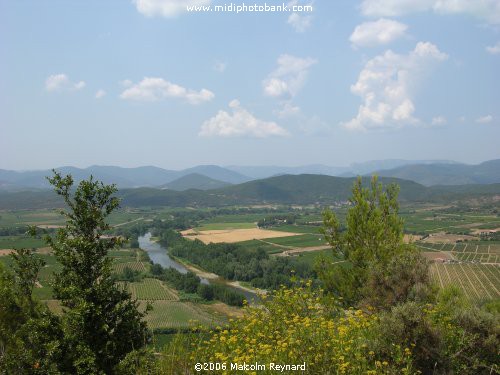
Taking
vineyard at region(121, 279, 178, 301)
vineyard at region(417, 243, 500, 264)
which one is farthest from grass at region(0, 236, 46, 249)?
vineyard at region(417, 243, 500, 264)

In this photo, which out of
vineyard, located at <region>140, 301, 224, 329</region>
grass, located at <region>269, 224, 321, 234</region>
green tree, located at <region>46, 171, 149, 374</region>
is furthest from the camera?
grass, located at <region>269, 224, 321, 234</region>

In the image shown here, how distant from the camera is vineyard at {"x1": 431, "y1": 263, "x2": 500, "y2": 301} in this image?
190ft

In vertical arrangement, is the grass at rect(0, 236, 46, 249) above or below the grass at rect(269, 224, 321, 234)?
above

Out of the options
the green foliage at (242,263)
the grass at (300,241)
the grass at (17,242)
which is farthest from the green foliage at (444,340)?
the grass at (17,242)

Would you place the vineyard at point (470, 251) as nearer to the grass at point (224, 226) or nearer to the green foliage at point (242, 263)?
the green foliage at point (242, 263)

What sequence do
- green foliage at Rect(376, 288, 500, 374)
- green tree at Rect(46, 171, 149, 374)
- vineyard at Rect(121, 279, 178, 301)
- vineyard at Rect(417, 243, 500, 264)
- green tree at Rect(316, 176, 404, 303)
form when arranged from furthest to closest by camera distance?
vineyard at Rect(417, 243, 500, 264)
vineyard at Rect(121, 279, 178, 301)
green tree at Rect(316, 176, 404, 303)
green tree at Rect(46, 171, 149, 374)
green foliage at Rect(376, 288, 500, 374)

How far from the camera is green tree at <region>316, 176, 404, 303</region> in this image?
1446 centimetres

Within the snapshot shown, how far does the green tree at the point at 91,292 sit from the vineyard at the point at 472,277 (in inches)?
2143

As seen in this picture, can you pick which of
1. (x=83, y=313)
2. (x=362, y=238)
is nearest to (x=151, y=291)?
(x=362, y=238)

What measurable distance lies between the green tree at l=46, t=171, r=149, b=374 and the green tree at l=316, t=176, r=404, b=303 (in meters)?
8.01

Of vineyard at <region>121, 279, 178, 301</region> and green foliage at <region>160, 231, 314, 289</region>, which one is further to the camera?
green foliage at <region>160, 231, 314, 289</region>

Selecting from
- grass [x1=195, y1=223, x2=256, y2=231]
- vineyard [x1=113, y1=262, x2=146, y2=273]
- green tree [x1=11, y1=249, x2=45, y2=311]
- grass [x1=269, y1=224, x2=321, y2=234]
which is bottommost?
vineyard [x1=113, y1=262, x2=146, y2=273]

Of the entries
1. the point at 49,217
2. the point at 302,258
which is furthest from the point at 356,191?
the point at 49,217

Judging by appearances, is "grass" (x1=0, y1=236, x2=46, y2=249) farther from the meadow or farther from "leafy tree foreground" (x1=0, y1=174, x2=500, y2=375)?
"leafy tree foreground" (x1=0, y1=174, x2=500, y2=375)
